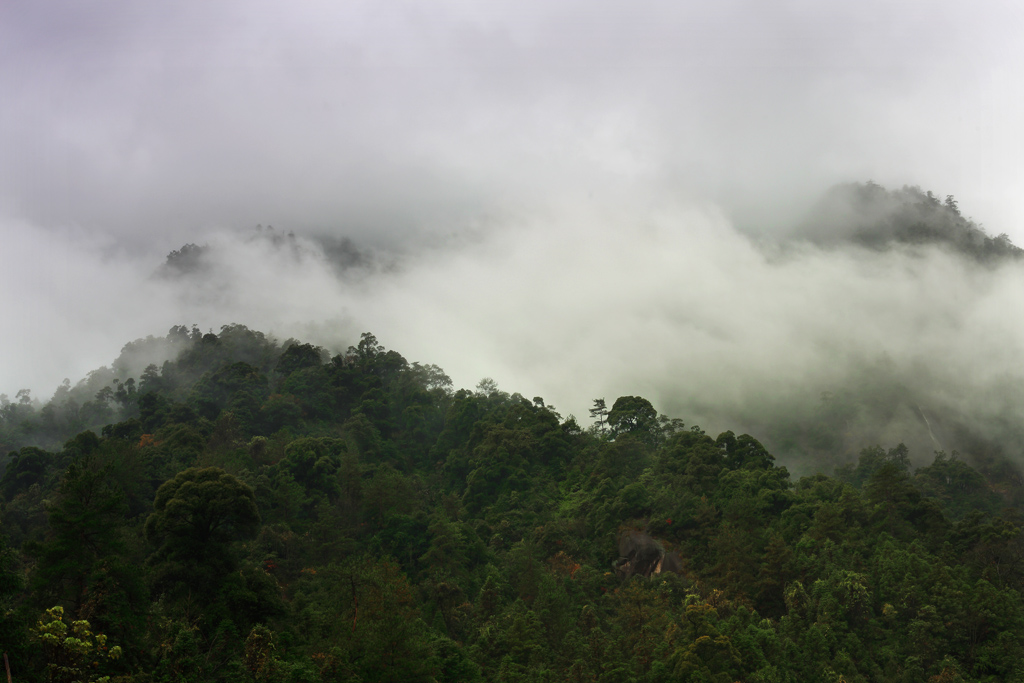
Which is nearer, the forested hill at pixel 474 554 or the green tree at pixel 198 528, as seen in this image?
the forested hill at pixel 474 554

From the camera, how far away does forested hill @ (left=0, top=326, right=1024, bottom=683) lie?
1139 inches

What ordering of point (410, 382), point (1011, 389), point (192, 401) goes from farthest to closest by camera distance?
point (1011, 389) → point (410, 382) → point (192, 401)

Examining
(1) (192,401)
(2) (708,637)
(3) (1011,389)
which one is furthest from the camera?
(3) (1011,389)

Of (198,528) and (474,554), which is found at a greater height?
(474,554)

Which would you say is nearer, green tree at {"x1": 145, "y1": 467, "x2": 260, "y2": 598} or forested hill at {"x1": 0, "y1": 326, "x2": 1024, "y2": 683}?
forested hill at {"x1": 0, "y1": 326, "x2": 1024, "y2": 683}

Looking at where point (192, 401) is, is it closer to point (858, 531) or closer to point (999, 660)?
point (858, 531)

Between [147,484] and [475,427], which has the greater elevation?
[475,427]

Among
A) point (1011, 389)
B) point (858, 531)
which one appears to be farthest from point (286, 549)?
point (1011, 389)

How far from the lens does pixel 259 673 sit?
25.9 meters

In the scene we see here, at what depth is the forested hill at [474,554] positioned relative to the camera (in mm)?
28938

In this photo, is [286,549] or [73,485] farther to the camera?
[286,549]

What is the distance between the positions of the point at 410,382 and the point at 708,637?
2343 inches

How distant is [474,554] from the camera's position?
54.5m

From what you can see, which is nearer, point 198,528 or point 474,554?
point 198,528
